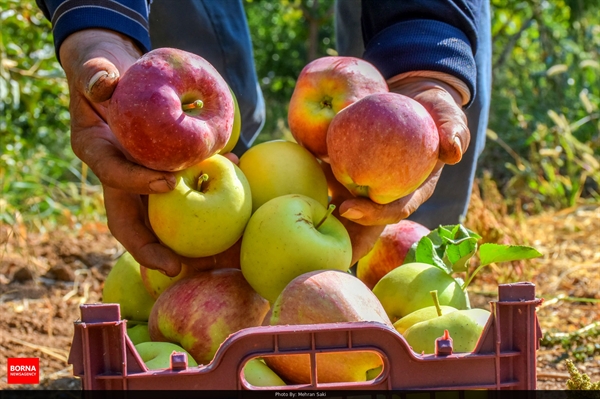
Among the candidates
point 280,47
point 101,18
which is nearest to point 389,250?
point 101,18

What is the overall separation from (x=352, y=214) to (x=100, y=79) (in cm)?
56

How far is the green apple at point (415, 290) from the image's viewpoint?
4.87 feet

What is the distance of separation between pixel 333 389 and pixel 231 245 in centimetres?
51

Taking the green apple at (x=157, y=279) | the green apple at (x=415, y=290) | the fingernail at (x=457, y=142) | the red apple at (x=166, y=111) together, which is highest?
the red apple at (x=166, y=111)

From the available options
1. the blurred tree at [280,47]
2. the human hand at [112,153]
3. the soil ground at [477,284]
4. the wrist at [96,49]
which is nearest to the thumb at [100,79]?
the human hand at [112,153]

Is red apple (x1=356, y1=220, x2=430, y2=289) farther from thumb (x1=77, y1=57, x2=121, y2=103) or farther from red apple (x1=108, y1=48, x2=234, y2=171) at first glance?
thumb (x1=77, y1=57, x2=121, y2=103)

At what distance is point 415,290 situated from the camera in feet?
4.88

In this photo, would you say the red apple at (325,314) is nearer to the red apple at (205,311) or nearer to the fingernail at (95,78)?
the red apple at (205,311)

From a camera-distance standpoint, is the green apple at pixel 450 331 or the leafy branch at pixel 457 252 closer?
the green apple at pixel 450 331

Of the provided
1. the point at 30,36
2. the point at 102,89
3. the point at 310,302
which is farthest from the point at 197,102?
the point at 30,36

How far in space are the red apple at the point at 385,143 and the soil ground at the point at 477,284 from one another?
837 mm

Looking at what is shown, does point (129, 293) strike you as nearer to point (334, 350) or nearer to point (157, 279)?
point (157, 279)

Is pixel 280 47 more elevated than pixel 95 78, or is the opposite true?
pixel 280 47

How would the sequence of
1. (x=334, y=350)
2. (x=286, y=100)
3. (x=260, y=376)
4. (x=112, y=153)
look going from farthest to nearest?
1. (x=286, y=100)
2. (x=112, y=153)
3. (x=260, y=376)
4. (x=334, y=350)
